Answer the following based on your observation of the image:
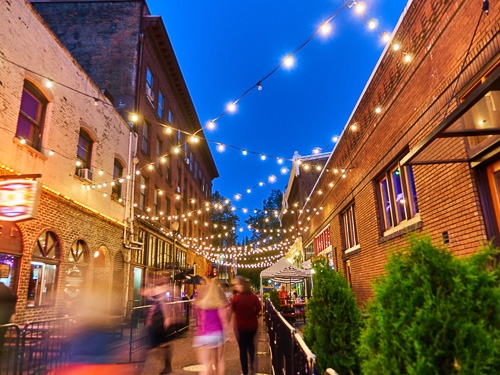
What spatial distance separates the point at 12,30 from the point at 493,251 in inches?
448

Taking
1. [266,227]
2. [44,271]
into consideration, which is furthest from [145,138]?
[266,227]

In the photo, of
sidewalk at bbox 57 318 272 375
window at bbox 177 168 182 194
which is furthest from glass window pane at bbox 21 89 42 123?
window at bbox 177 168 182 194

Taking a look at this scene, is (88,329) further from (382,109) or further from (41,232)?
(382,109)

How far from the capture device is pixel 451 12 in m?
5.57

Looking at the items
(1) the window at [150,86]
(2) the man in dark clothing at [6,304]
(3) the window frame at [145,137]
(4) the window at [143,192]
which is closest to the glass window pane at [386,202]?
(2) the man in dark clothing at [6,304]

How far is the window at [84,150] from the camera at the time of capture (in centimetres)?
1341

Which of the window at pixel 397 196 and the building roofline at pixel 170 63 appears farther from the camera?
the building roofline at pixel 170 63

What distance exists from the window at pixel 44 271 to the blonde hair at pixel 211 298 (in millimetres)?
6050

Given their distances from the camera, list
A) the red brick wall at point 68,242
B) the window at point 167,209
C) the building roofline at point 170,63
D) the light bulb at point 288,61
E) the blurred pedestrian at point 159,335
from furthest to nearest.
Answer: the window at point 167,209 < the building roofline at point 170,63 < the red brick wall at point 68,242 < the light bulb at point 288,61 < the blurred pedestrian at point 159,335

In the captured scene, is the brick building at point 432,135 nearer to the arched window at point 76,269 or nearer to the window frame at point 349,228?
the window frame at point 349,228

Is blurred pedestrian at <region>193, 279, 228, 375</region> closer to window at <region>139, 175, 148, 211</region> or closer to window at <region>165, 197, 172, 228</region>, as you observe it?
window at <region>139, 175, 148, 211</region>

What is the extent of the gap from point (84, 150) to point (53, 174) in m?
2.78

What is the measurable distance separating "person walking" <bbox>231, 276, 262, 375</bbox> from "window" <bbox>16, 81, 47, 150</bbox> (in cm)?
732

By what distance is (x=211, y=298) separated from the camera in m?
6.47
